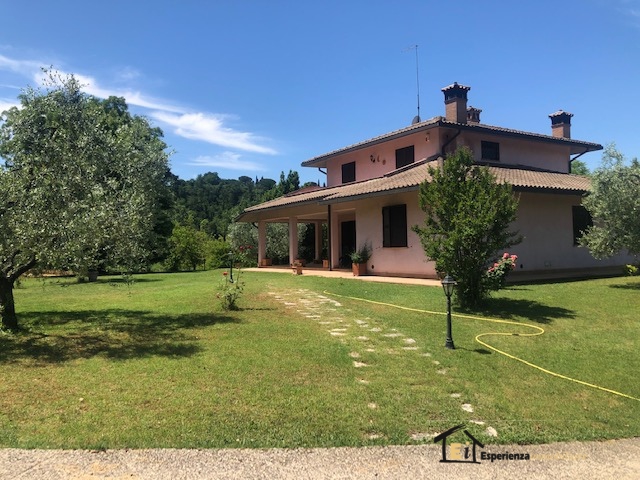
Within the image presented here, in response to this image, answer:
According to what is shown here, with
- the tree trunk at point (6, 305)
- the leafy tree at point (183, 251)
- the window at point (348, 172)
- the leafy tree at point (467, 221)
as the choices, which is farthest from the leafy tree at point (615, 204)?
the leafy tree at point (183, 251)

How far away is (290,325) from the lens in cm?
832

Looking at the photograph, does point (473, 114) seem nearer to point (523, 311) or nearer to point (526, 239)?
point (526, 239)

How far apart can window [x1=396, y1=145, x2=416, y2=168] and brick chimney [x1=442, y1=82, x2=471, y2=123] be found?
78.6 inches

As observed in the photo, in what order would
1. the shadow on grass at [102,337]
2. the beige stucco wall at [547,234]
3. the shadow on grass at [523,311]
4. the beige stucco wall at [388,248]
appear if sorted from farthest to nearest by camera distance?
the beige stucco wall at [547,234], the beige stucco wall at [388,248], the shadow on grass at [523,311], the shadow on grass at [102,337]

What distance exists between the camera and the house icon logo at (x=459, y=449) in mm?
3643

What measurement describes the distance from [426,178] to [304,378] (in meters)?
8.58

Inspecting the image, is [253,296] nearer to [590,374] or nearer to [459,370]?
[459,370]

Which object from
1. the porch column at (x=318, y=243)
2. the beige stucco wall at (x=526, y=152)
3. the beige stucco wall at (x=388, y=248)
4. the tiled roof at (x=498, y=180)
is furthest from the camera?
the porch column at (x=318, y=243)

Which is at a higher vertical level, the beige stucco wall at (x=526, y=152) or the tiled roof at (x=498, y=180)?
the beige stucco wall at (x=526, y=152)

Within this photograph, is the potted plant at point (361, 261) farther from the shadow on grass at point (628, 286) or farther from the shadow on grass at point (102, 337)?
the shadow on grass at point (102, 337)

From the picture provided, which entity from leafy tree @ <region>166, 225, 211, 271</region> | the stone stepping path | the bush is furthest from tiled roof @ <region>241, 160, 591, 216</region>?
leafy tree @ <region>166, 225, 211, 271</region>

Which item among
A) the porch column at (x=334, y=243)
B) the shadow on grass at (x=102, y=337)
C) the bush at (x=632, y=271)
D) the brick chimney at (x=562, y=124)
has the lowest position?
the shadow on grass at (x=102, y=337)

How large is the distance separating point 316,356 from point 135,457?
119 inches

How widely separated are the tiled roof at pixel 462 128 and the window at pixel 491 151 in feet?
1.73
